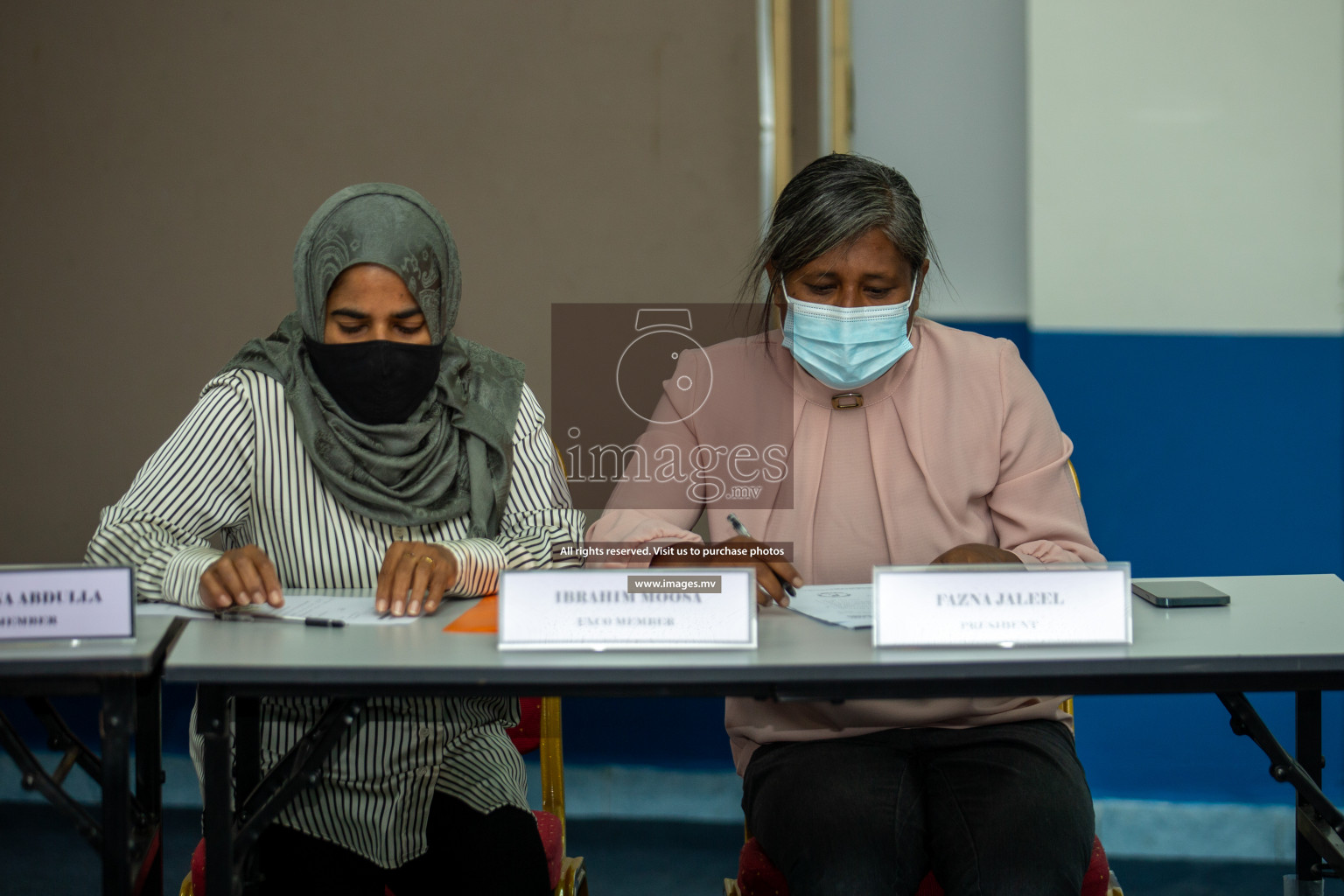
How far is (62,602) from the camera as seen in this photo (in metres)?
1.20

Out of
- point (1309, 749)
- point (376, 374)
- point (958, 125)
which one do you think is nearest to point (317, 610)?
point (376, 374)

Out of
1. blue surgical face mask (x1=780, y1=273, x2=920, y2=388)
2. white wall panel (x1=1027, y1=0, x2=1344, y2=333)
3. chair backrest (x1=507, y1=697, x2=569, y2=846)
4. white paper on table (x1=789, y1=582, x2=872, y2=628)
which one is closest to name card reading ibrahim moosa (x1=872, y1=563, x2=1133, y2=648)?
white paper on table (x1=789, y1=582, x2=872, y2=628)

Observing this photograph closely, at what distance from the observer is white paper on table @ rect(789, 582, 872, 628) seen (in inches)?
52.2

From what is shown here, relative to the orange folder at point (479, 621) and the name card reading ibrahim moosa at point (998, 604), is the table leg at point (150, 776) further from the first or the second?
the name card reading ibrahim moosa at point (998, 604)

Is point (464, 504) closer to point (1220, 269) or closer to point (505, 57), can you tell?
point (505, 57)

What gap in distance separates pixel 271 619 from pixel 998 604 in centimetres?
89

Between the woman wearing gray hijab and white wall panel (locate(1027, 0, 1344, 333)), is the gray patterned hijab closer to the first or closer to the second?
the woman wearing gray hijab

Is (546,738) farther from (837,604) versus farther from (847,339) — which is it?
(847,339)

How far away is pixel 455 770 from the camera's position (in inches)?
58.9

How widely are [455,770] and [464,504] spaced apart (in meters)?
0.39

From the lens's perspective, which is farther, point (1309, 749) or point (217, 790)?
point (1309, 749)

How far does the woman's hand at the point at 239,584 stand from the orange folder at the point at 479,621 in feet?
0.74

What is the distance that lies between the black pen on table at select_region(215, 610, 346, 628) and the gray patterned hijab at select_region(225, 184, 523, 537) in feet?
0.85

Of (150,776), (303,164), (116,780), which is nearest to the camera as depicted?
(116,780)
